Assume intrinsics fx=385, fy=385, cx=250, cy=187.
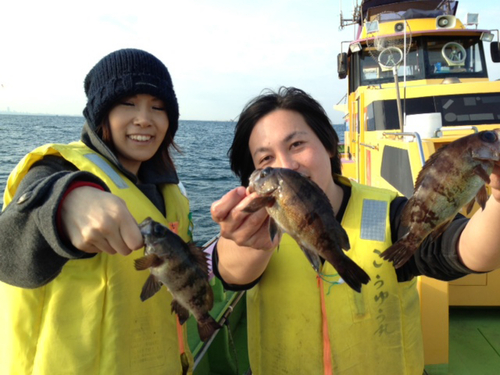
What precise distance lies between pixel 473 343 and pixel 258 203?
4.60 m

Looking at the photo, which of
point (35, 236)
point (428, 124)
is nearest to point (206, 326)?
point (35, 236)

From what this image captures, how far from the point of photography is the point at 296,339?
8.95ft

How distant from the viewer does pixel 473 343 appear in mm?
5031

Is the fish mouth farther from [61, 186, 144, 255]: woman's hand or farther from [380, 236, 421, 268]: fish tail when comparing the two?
[380, 236, 421, 268]: fish tail

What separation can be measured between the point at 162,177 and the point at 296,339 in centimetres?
159

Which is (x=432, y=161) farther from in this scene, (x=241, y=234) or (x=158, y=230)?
(x=158, y=230)

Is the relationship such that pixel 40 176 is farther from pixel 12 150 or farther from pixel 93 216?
pixel 12 150

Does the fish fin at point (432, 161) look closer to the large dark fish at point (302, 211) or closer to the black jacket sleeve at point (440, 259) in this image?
the black jacket sleeve at point (440, 259)

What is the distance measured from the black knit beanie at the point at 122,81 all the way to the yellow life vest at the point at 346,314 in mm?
1458

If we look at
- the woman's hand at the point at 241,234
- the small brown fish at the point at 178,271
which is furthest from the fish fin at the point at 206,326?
the woman's hand at the point at 241,234

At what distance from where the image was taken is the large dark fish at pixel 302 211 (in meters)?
2.00

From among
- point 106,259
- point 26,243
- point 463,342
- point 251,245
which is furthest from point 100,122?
point 463,342

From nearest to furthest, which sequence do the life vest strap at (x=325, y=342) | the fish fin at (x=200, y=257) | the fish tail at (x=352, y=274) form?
the fish tail at (x=352, y=274) → the fish fin at (x=200, y=257) → the life vest strap at (x=325, y=342)

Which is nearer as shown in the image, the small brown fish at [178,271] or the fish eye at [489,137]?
the fish eye at [489,137]
